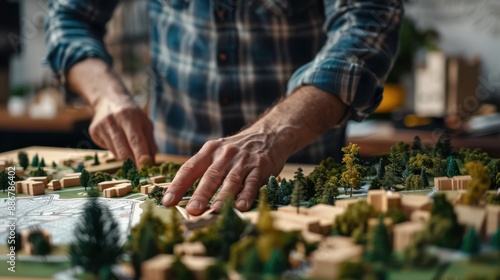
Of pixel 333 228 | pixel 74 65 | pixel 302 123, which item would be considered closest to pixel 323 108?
pixel 302 123

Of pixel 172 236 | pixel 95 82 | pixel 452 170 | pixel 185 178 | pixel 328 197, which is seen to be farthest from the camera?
pixel 95 82

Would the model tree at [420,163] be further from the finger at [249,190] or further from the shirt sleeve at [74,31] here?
the shirt sleeve at [74,31]

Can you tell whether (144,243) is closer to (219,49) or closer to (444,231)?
(444,231)

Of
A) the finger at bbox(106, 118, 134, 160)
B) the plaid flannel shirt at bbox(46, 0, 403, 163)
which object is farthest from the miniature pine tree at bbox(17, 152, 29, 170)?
the plaid flannel shirt at bbox(46, 0, 403, 163)

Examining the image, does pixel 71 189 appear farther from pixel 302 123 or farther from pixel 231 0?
pixel 231 0

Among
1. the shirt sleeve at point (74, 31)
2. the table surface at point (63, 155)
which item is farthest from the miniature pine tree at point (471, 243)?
the shirt sleeve at point (74, 31)

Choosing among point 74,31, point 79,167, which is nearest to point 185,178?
point 79,167
